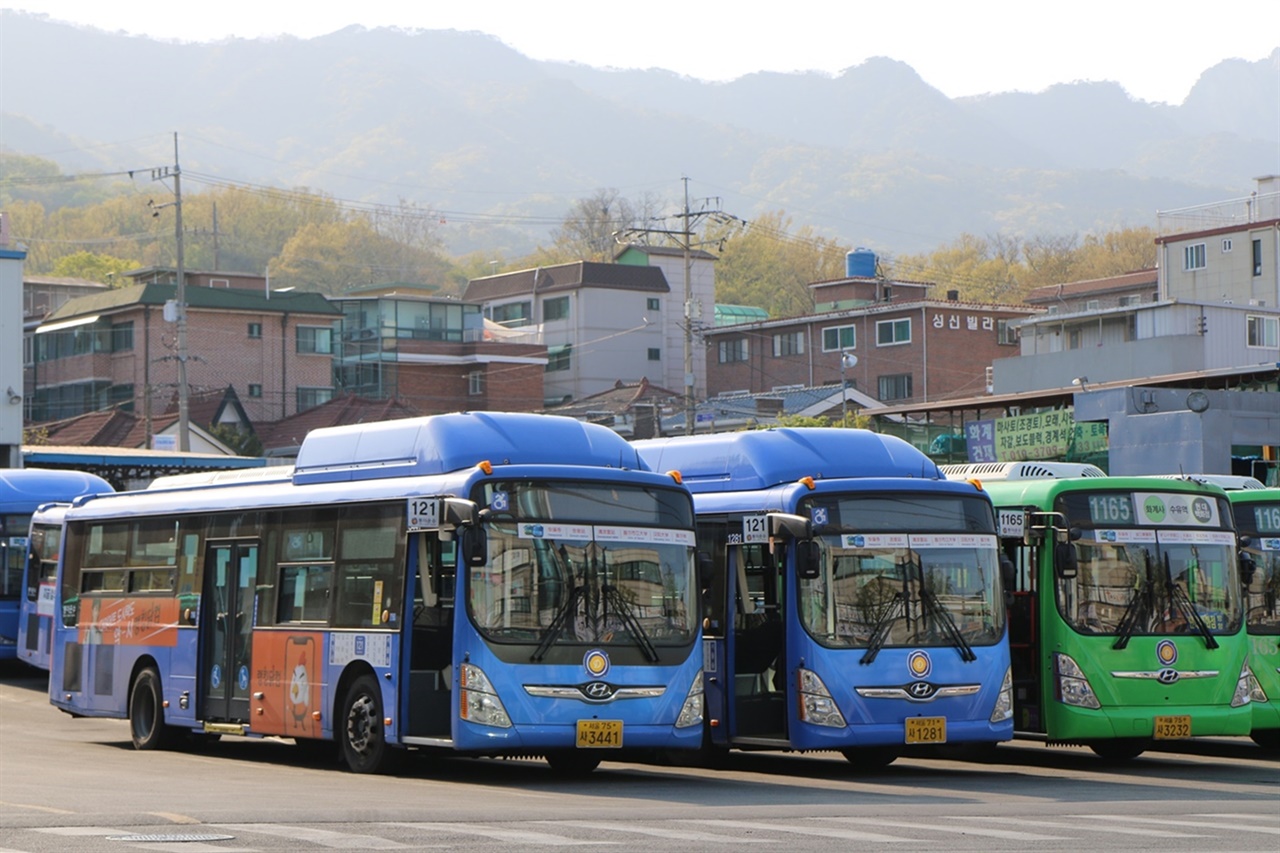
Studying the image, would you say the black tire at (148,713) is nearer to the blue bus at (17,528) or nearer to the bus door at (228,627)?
the bus door at (228,627)

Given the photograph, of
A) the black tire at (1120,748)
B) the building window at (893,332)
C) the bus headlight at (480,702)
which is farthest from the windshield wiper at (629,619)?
the building window at (893,332)

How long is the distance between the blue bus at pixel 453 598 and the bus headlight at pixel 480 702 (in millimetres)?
17

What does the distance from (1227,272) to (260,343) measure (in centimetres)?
4050

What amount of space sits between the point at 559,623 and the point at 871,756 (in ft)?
13.9

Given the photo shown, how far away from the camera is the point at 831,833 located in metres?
12.5

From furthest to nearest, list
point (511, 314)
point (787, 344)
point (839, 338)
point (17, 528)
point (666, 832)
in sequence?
1. point (511, 314)
2. point (787, 344)
3. point (839, 338)
4. point (17, 528)
5. point (666, 832)

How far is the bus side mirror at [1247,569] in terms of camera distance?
1977 cm

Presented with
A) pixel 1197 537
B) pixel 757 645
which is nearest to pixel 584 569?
pixel 757 645

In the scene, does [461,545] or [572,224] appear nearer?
[461,545]

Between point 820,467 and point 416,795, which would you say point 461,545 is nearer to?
point 416,795

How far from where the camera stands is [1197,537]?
18781mm

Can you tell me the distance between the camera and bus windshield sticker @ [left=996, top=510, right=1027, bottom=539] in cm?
1881

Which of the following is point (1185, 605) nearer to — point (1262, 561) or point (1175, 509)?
point (1175, 509)

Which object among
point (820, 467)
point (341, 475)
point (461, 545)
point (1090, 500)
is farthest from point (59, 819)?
point (1090, 500)
